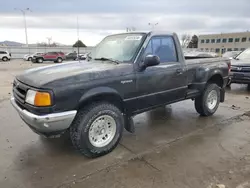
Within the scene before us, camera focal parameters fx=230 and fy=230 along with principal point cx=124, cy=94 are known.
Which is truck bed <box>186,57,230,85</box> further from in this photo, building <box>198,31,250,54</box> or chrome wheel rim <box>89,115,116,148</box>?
building <box>198,31,250,54</box>

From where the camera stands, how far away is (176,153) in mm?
3686

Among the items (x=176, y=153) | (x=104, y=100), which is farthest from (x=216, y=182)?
(x=104, y=100)

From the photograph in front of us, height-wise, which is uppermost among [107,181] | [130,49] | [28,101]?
[130,49]

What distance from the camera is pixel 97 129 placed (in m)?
3.57

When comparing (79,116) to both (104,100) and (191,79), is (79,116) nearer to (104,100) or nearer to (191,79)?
(104,100)

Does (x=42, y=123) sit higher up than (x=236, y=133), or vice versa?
(x=42, y=123)

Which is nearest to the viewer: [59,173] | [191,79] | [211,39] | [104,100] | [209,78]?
[59,173]

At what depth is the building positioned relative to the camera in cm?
7059

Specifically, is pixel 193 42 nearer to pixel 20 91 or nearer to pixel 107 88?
pixel 107 88

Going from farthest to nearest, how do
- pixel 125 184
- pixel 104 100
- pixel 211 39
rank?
pixel 211 39, pixel 104 100, pixel 125 184

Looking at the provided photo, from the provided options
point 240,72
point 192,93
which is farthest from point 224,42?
point 192,93

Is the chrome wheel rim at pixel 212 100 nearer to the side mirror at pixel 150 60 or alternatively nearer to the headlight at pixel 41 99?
the side mirror at pixel 150 60

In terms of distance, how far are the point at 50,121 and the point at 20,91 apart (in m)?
0.87

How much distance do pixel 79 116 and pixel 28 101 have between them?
719 mm
